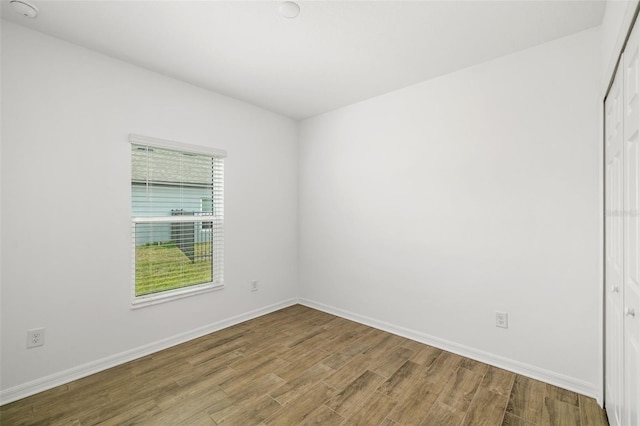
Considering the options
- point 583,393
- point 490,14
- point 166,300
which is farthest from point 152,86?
point 583,393

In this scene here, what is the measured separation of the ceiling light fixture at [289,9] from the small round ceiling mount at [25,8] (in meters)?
1.59

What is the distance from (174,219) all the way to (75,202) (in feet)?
2.60

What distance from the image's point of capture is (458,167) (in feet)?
8.80

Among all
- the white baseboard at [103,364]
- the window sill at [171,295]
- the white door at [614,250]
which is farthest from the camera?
the window sill at [171,295]

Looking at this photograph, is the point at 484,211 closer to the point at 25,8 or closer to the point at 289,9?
the point at 289,9

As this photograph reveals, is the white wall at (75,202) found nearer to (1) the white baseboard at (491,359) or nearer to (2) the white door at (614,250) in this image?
(1) the white baseboard at (491,359)

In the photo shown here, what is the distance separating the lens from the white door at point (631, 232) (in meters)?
1.18

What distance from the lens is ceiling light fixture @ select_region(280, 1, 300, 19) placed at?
6.03 feet

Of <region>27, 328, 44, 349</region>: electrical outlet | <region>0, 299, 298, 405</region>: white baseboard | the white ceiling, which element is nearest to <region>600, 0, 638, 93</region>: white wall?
the white ceiling

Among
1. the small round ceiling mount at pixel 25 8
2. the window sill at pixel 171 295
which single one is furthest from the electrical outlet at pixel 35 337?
the small round ceiling mount at pixel 25 8

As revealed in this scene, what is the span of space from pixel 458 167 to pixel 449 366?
5.65 feet

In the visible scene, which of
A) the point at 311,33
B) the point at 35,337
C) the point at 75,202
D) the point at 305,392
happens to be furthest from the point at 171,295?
the point at 311,33

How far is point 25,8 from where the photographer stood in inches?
73.8

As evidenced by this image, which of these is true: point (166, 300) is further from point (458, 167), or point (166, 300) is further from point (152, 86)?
point (458, 167)
